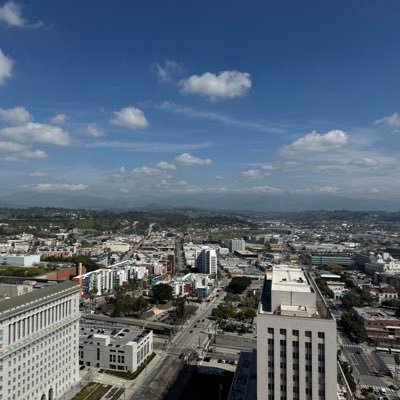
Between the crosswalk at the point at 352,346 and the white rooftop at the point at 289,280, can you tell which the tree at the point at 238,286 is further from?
the white rooftop at the point at 289,280

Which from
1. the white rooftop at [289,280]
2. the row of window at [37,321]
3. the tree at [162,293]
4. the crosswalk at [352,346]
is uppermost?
the white rooftop at [289,280]

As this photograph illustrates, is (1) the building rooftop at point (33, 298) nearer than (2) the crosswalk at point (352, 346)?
Yes

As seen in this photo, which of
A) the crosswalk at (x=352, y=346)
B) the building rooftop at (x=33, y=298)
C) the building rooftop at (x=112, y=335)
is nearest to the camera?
the building rooftop at (x=33, y=298)

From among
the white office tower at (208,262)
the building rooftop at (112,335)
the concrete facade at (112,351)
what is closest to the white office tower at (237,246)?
the white office tower at (208,262)

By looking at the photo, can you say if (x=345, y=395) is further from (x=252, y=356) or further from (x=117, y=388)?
(x=117, y=388)

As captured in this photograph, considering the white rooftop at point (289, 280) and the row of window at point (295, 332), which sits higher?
the white rooftop at point (289, 280)

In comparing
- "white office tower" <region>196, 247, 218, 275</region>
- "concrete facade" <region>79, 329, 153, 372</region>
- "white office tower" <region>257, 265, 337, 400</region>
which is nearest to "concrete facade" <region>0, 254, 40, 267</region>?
"white office tower" <region>196, 247, 218, 275</region>

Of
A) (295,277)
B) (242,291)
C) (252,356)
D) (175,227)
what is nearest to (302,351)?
(295,277)

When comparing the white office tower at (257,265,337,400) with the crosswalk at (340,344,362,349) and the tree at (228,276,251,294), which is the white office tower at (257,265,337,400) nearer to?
the crosswalk at (340,344,362,349)
